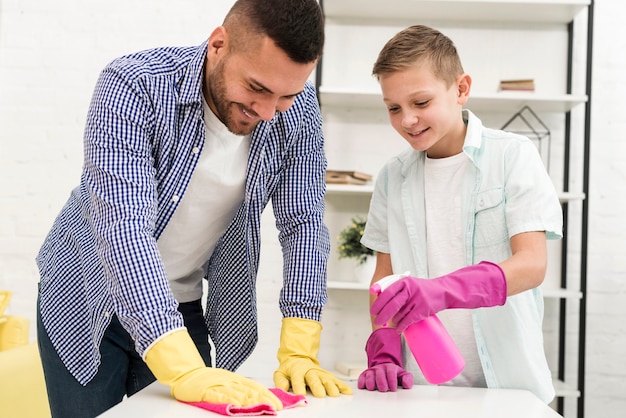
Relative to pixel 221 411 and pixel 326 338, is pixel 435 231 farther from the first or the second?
pixel 326 338

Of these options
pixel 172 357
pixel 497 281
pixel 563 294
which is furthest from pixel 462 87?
pixel 563 294

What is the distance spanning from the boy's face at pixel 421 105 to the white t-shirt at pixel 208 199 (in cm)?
32

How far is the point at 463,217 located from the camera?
1.54m

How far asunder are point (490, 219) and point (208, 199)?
571mm

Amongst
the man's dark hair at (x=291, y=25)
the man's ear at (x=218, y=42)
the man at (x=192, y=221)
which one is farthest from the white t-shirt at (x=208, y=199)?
Answer: the man's dark hair at (x=291, y=25)

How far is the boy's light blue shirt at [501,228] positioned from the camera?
1.46m

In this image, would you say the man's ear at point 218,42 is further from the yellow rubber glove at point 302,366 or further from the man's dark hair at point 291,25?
the yellow rubber glove at point 302,366

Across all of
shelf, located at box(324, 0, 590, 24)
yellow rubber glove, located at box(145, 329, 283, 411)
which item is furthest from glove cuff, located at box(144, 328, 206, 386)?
shelf, located at box(324, 0, 590, 24)

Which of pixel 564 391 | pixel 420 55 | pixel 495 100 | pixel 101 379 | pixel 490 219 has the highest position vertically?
pixel 495 100

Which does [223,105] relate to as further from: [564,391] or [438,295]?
[564,391]

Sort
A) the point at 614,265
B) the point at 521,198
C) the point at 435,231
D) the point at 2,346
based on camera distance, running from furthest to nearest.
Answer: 1. the point at 614,265
2. the point at 2,346
3. the point at 435,231
4. the point at 521,198

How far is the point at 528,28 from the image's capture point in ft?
10.5

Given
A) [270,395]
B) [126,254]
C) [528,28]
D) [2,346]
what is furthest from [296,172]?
[528,28]

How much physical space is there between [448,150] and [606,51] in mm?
1937
